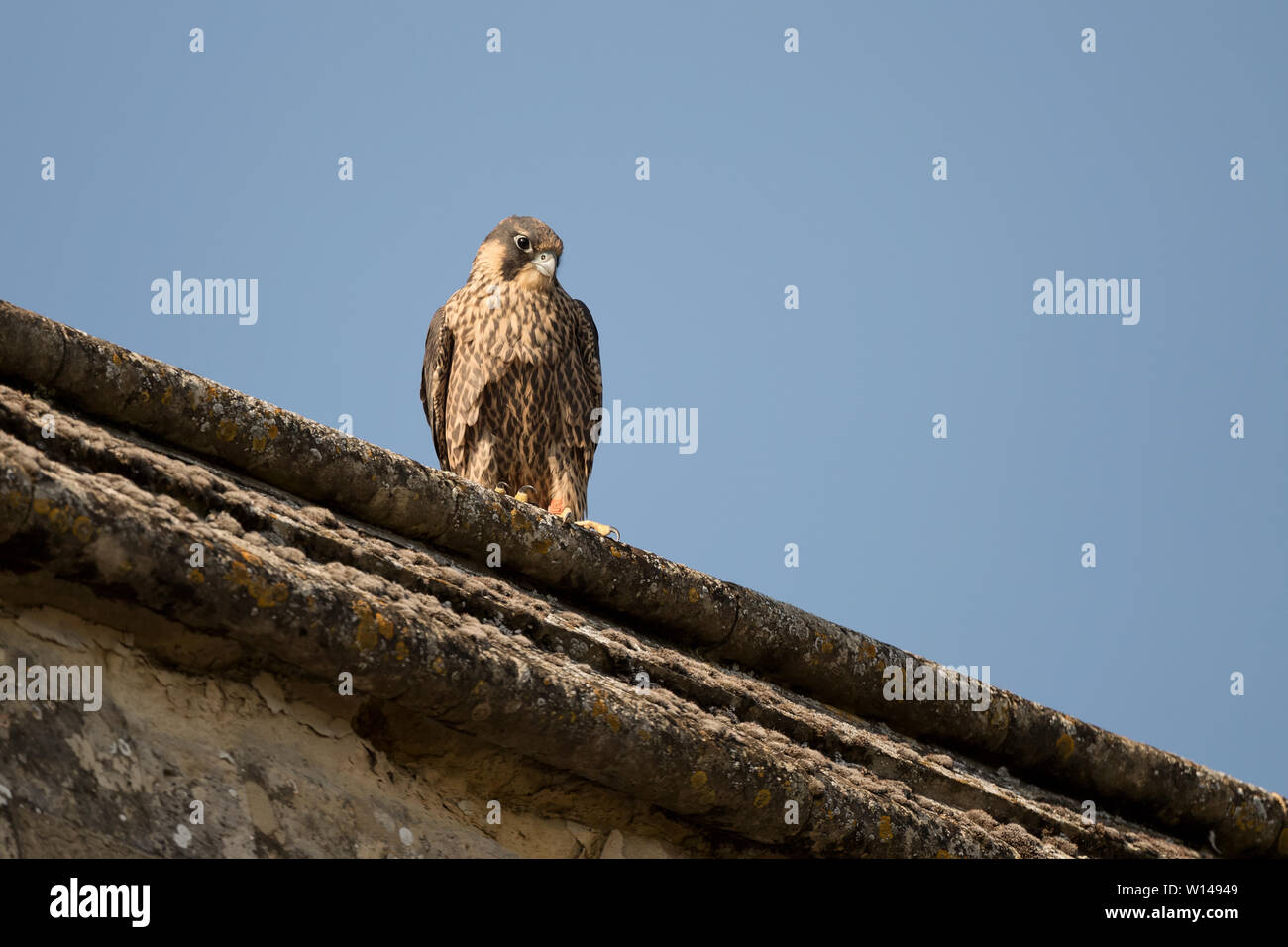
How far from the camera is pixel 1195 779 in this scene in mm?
4172

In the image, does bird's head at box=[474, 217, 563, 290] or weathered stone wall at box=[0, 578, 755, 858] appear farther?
bird's head at box=[474, 217, 563, 290]

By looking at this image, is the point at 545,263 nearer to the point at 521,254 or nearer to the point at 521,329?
the point at 521,254

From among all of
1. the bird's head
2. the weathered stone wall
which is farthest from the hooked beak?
the weathered stone wall

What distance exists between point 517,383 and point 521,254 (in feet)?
2.51

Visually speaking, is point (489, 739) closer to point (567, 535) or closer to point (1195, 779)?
point (567, 535)

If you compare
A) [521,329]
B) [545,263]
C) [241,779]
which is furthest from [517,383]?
[241,779]

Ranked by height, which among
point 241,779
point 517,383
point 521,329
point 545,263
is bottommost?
point 241,779

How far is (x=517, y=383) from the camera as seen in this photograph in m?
7.16

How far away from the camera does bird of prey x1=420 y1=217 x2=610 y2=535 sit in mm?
7160

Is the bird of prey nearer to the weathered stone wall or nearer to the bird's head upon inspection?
the bird's head

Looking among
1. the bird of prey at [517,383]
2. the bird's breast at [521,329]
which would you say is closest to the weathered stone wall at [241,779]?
the bird of prey at [517,383]

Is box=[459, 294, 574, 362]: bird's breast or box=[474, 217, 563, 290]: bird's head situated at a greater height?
box=[474, 217, 563, 290]: bird's head

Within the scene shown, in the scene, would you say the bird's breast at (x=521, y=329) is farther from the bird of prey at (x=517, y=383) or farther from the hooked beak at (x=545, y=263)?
the hooked beak at (x=545, y=263)
